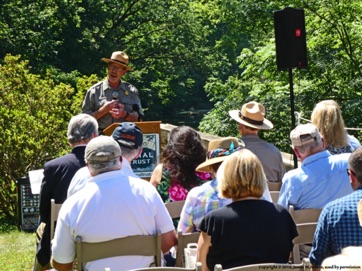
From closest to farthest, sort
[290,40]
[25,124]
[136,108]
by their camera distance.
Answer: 1. [136,108]
2. [290,40]
3. [25,124]

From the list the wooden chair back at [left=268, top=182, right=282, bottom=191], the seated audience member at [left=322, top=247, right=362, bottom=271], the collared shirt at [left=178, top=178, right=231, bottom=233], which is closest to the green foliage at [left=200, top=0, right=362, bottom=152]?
the wooden chair back at [left=268, top=182, right=282, bottom=191]

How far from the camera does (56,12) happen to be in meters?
31.2

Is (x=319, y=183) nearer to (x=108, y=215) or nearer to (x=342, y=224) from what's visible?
(x=342, y=224)

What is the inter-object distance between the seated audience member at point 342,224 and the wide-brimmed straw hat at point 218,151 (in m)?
0.98

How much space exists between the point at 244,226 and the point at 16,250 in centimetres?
491

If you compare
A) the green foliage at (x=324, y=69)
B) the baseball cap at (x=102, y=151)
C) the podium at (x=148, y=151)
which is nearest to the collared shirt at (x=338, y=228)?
the baseball cap at (x=102, y=151)

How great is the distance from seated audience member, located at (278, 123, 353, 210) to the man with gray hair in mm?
1511

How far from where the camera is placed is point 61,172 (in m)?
5.91

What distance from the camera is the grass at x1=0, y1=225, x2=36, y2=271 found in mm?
7962

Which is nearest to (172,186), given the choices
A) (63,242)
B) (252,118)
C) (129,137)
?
(129,137)

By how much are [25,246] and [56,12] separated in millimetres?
23246

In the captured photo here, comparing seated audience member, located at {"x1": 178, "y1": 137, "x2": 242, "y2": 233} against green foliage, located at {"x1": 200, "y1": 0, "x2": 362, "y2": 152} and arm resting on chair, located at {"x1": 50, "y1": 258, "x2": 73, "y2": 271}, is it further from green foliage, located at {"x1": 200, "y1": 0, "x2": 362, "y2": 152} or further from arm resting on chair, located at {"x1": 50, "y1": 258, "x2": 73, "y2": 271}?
green foliage, located at {"x1": 200, "y1": 0, "x2": 362, "y2": 152}

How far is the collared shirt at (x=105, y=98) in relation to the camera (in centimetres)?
905

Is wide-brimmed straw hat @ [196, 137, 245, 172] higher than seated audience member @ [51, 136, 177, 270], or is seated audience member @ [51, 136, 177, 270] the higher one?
wide-brimmed straw hat @ [196, 137, 245, 172]
